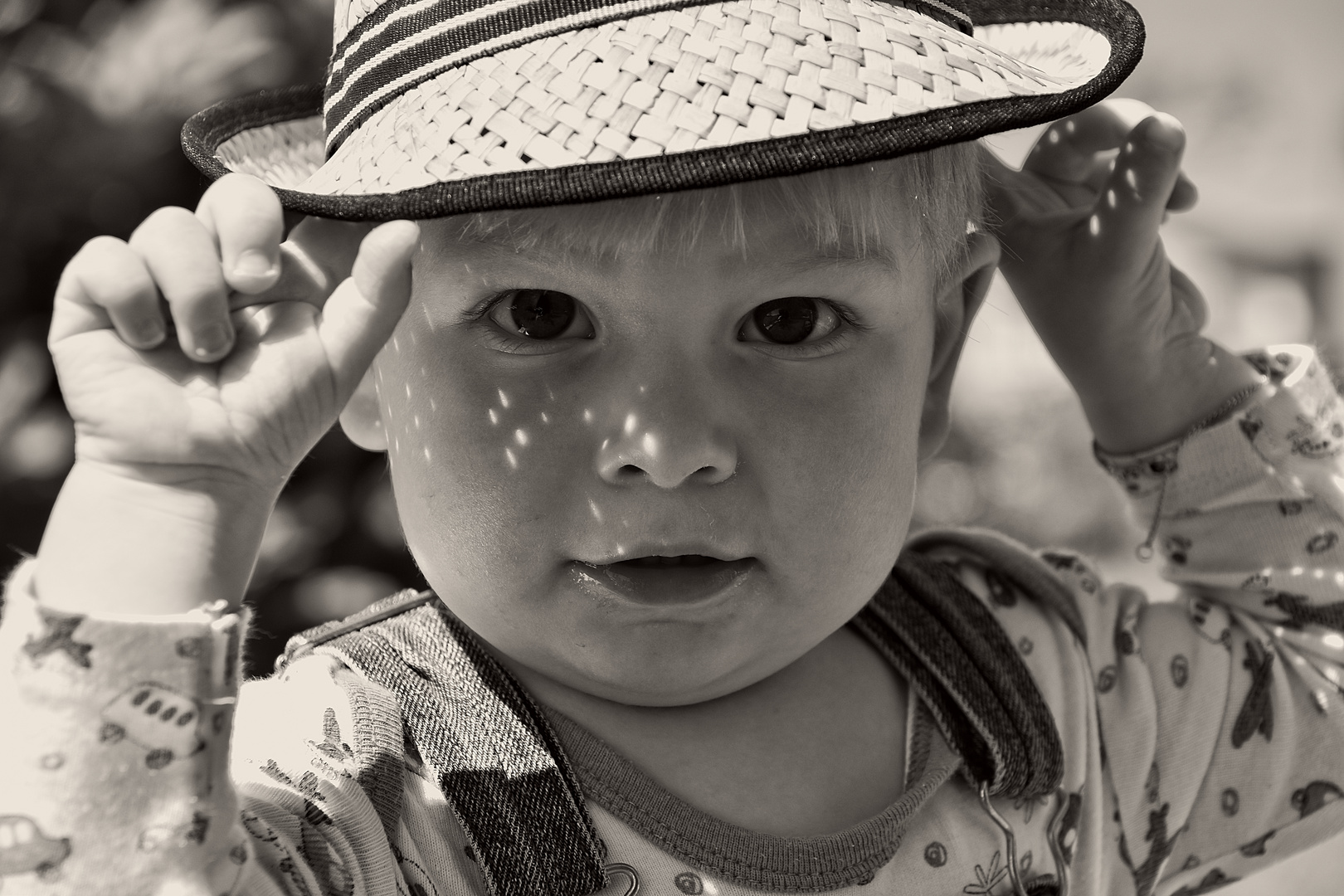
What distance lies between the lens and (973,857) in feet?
4.21

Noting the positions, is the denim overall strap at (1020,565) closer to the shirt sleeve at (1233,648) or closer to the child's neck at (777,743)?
Result: the shirt sleeve at (1233,648)

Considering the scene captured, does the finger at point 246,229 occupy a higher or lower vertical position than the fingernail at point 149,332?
higher

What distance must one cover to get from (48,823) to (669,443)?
48 cm

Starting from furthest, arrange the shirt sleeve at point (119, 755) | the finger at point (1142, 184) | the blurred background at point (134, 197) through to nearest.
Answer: the blurred background at point (134, 197) < the finger at point (1142, 184) < the shirt sleeve at point (119, 755)

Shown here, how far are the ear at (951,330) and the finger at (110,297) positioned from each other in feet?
2.48

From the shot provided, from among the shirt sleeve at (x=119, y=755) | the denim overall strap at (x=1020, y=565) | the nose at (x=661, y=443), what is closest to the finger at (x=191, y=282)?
the shirt sleeve at (x=119, y=755)

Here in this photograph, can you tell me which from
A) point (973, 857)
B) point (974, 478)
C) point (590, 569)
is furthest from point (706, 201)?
point (974, 478)

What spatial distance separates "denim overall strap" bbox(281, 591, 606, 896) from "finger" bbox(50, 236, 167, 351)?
373mm

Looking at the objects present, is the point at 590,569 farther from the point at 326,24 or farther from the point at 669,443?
the point at 326,24

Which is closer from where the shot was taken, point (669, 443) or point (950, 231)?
point (669, 443)

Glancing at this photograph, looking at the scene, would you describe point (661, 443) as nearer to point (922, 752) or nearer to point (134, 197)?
point (922, 752)

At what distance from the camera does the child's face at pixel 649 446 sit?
1.06m

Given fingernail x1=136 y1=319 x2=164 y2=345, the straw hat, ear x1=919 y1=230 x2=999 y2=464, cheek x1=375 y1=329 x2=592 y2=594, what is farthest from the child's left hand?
fingernail x1=136 y1=319 x2=164 y2=345

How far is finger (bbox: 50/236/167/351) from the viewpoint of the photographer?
0.87 metres
